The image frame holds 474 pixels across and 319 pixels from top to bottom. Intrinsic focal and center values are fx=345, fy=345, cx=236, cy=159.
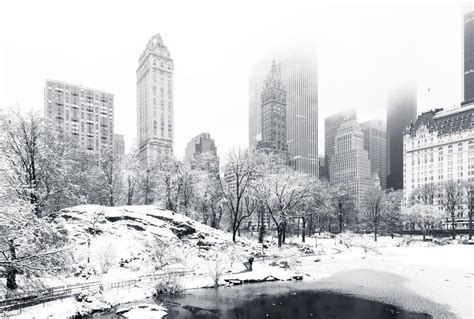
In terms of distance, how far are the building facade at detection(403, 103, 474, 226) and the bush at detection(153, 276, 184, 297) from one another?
138 metres

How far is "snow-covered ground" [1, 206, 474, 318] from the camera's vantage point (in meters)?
29.9

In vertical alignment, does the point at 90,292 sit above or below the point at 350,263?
above

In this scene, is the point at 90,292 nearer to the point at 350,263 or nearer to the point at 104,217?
the point at 104,217

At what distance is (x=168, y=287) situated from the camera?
102 feet

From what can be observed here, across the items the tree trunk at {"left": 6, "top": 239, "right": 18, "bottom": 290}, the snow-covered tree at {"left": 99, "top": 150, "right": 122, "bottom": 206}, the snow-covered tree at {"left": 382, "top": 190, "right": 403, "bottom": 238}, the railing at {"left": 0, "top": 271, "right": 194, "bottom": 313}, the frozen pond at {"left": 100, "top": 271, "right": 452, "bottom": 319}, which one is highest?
the snow-covered tree at {"left": 99, "top": 150, "right": 122, "bottom": 206}

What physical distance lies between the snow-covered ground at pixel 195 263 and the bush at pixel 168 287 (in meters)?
0.81

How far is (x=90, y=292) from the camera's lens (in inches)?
1054

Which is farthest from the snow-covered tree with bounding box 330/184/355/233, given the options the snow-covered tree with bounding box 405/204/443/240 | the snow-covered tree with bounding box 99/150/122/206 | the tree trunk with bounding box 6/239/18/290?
the tree trunk with bounding box 6/239/18/290

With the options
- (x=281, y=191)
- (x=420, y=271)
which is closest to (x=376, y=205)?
(x=281, y=191)

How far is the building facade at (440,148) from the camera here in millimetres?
155625

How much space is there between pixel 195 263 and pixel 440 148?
162880 millimetres

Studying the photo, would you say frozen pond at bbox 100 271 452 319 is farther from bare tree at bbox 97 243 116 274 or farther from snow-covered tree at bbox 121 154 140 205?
snow-covered tree at bbox 121 154 140 205

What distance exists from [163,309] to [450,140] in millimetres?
173508

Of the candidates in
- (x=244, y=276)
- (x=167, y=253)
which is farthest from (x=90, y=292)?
(x=244, y=276)
